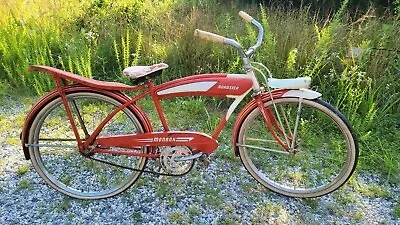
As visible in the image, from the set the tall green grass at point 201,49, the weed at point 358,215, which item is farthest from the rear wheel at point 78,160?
the weed at point 358,215

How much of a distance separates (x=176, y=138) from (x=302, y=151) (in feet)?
4.32

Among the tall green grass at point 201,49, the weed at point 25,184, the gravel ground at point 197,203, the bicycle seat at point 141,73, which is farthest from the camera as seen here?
the tall green grass at point 201,49

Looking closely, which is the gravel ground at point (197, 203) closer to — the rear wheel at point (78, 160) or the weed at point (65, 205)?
the weed at point (65, 205)

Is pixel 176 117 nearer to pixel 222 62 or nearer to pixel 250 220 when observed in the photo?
pixel 222 62

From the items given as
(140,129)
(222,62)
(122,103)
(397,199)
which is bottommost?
(397,199)

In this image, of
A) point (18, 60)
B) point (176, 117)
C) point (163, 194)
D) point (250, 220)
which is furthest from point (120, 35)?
point (250, 220)

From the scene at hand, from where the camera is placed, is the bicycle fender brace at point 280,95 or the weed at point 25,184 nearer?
the bicycle fender brace at point 280,95

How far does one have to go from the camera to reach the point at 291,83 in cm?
253

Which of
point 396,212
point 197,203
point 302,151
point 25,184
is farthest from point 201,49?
point 396,212

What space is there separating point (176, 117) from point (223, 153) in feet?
2.50

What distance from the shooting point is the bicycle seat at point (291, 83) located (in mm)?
2500

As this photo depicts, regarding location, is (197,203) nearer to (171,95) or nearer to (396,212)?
(171,95)

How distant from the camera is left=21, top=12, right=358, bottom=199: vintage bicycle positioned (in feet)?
8.34

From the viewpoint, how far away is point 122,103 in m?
2.59
